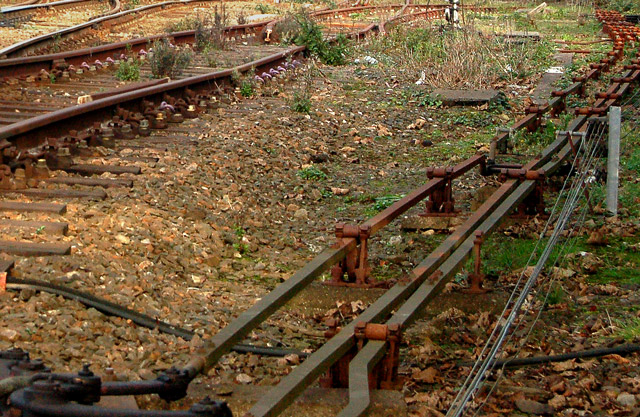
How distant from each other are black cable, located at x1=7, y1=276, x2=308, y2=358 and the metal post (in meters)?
3.76

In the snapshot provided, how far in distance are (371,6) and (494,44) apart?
10.5 metres

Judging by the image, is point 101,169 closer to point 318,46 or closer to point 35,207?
point 35,207

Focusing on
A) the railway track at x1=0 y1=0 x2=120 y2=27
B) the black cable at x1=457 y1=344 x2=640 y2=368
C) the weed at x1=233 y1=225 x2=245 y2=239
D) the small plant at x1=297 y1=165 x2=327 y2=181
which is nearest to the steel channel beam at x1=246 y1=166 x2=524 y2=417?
the black cable at x1=457 y1=344 x2=640 y2=368

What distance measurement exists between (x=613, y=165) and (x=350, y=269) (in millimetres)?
2918

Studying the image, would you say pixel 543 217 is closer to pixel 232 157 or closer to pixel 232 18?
pixel 232 157

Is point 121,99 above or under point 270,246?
above

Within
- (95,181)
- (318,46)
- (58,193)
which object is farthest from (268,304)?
(318,46)

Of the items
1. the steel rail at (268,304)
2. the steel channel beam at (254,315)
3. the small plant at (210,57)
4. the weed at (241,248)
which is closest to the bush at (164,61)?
the small plant at (210,57)

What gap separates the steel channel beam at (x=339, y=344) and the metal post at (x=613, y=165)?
81.8 inches

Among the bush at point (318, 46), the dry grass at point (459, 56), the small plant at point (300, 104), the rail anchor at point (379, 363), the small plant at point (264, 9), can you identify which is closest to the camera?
the rail anchor at point (379, 363)

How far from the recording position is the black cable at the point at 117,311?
16.1 ft

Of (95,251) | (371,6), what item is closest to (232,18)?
(371,6)

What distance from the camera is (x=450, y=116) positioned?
1220 centimetres

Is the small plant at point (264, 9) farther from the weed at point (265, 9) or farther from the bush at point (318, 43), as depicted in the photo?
the bush at point (318, 43)
